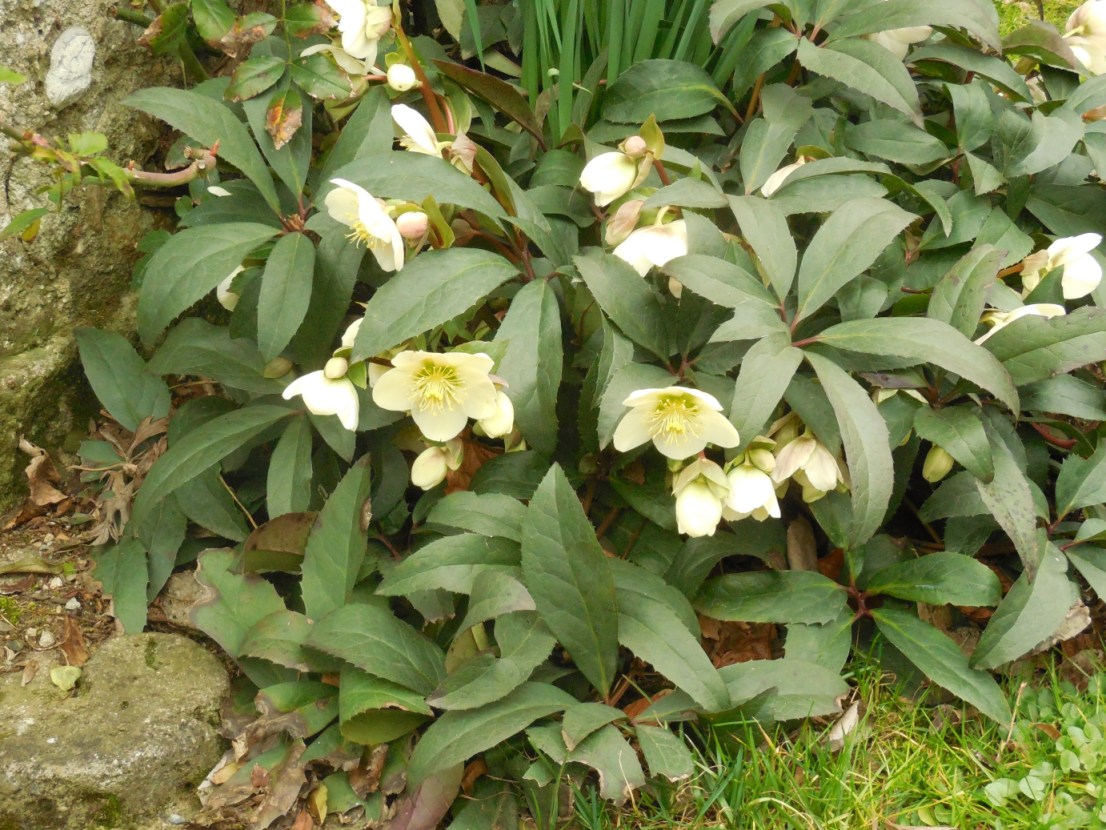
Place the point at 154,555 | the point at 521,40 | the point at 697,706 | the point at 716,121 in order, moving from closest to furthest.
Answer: the point at 697,706 < the point at 154,555 < the point at 716,121 < the point at 521,40

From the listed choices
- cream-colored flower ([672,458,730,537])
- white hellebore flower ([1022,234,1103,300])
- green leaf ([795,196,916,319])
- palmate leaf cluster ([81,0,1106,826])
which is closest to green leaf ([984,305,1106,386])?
palmate leaf cluster ([81,0,1106,826])

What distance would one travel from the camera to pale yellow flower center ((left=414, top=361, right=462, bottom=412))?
1289 mm

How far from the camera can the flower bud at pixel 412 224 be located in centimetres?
137

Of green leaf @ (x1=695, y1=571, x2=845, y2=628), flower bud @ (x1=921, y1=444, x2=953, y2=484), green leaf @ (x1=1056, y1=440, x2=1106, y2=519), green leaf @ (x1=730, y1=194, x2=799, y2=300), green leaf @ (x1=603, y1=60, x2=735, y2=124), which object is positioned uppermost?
green leaf @ (x1=603, y1=60, x2=735, y2=124)

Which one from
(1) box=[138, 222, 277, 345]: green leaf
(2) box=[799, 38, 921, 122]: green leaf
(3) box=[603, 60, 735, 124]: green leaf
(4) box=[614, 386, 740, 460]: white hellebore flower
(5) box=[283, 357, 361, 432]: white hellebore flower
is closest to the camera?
(4) box=[614, 386, 740, 460]: white hellebore flower

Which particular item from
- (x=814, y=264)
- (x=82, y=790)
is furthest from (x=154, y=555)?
(x=814, y=264)

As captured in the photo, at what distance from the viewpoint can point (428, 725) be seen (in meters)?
1.44

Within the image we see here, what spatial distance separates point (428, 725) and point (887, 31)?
4.55ft

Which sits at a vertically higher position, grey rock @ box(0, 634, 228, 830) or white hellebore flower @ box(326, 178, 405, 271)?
white hellebore flower @ box(326, 178, 405, 271)

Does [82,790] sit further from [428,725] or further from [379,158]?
[379,158]

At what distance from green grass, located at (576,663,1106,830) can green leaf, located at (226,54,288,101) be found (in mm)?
1218

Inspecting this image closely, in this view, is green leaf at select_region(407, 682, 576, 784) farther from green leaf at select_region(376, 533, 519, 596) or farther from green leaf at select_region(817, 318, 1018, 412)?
green leaf at select_region(817, 318, 1018, 412)

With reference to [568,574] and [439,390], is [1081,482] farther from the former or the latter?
[439,390]

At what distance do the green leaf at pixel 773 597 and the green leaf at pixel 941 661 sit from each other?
0.08 m
